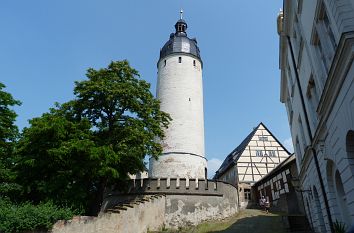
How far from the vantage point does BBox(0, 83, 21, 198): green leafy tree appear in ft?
46.6

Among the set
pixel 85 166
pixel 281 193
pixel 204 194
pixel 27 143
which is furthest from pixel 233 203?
pixel 27 143

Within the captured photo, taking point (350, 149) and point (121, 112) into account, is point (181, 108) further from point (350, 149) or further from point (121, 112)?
point (350, 149)

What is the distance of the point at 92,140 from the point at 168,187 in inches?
255

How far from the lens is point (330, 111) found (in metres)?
8.39

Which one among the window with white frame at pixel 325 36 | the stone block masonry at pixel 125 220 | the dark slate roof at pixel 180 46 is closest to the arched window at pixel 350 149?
the window with white frame at pixel 325 36

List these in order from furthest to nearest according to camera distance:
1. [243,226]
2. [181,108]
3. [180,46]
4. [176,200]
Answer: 1. [180,46]
2. [181,108]
3. [176,200]
4. [243,226]

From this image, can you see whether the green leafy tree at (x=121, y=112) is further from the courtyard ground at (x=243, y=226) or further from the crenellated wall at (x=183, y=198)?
the courtyard ground at (x=243, y=226)

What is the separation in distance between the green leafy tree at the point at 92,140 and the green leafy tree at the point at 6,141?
72 cm

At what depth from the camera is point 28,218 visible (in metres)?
10.3

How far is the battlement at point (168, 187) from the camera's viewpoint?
19391 millimetres

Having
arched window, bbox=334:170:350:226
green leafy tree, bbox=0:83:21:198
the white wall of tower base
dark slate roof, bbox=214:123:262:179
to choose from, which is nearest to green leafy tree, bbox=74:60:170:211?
green leafy tree, bbox=0:83:21:198

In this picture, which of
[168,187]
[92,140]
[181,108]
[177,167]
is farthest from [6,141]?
[181,108]

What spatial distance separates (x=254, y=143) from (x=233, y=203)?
43.0 ft

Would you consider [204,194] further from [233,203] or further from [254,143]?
[254,143]
